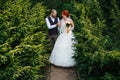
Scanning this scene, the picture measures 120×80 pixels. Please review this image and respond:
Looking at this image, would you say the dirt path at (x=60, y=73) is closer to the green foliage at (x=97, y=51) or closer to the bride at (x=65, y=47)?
the bride at (x=65, y=47)

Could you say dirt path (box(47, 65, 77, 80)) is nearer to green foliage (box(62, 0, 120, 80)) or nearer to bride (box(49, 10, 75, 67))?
bride (box(49, 10, 75, 67))

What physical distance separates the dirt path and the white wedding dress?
17 centimetres

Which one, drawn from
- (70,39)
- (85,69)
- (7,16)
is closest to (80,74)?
(85,69)

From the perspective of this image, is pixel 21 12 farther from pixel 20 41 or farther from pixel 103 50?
pixel 103 50

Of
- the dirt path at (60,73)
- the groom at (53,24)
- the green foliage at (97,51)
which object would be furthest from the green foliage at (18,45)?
the green foliage at (97,51)

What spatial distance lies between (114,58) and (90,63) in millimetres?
1022

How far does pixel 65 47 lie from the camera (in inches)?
437

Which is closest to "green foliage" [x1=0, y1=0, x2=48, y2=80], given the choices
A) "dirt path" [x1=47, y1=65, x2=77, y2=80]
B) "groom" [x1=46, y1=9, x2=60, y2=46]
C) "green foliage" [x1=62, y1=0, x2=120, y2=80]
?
"dirt path" [x1=47, y1=65, x2=77, y2=80]

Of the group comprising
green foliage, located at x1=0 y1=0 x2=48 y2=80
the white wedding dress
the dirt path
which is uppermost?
green foliage, located at x1=0 y1=0 x2=48 y2=80

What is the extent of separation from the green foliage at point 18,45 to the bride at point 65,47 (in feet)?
1.81

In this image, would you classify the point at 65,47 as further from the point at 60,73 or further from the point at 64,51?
the point at 60,73

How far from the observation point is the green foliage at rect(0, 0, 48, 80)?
344 inches

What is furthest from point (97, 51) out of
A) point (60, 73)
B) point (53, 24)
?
point (53, 24)

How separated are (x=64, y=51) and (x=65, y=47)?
0.49 ft
